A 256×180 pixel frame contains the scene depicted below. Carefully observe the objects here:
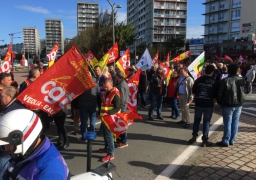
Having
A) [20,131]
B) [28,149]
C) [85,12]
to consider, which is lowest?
[28,149]

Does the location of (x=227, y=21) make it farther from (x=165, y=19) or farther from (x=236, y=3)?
(x=165, y=19)

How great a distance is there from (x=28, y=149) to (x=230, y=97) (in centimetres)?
455

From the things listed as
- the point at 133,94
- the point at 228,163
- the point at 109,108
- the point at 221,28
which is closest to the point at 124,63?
the point at 133,94

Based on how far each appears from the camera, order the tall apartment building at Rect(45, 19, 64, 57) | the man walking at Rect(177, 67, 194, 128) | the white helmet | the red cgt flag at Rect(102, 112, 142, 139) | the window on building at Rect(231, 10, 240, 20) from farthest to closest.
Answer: the tall apartment building at Rect(45, 19, 64, 57)
the window on building at Rect(231, 10, 240, 20)
the man walking at Rect(177, 67, 194, 128)
the red cgt flag at Rect(102, 112, 142, 139)
the white helmet

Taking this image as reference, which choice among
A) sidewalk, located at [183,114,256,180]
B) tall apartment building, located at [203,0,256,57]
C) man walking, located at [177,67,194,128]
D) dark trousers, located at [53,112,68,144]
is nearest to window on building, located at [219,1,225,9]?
tall apartment building, located at [203,0,256,57]

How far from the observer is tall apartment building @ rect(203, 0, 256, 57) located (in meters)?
62.0

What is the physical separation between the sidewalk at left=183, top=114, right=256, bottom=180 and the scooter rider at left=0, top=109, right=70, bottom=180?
9.48 ft

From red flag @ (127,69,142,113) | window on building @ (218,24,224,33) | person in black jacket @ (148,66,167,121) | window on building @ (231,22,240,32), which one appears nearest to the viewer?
red flag @ (127,69,142,113)

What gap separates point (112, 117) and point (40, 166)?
2.96m

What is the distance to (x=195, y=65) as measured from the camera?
8367 millimetres

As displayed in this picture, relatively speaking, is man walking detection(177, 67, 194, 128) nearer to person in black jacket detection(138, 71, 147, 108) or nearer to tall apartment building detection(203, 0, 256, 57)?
person in black jacket detection(138, 71, 147, 108)

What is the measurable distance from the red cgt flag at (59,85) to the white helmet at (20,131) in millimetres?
1857

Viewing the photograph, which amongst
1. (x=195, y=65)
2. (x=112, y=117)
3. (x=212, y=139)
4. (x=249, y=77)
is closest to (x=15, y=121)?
(x=112, y=117)

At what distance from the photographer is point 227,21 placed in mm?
72188
